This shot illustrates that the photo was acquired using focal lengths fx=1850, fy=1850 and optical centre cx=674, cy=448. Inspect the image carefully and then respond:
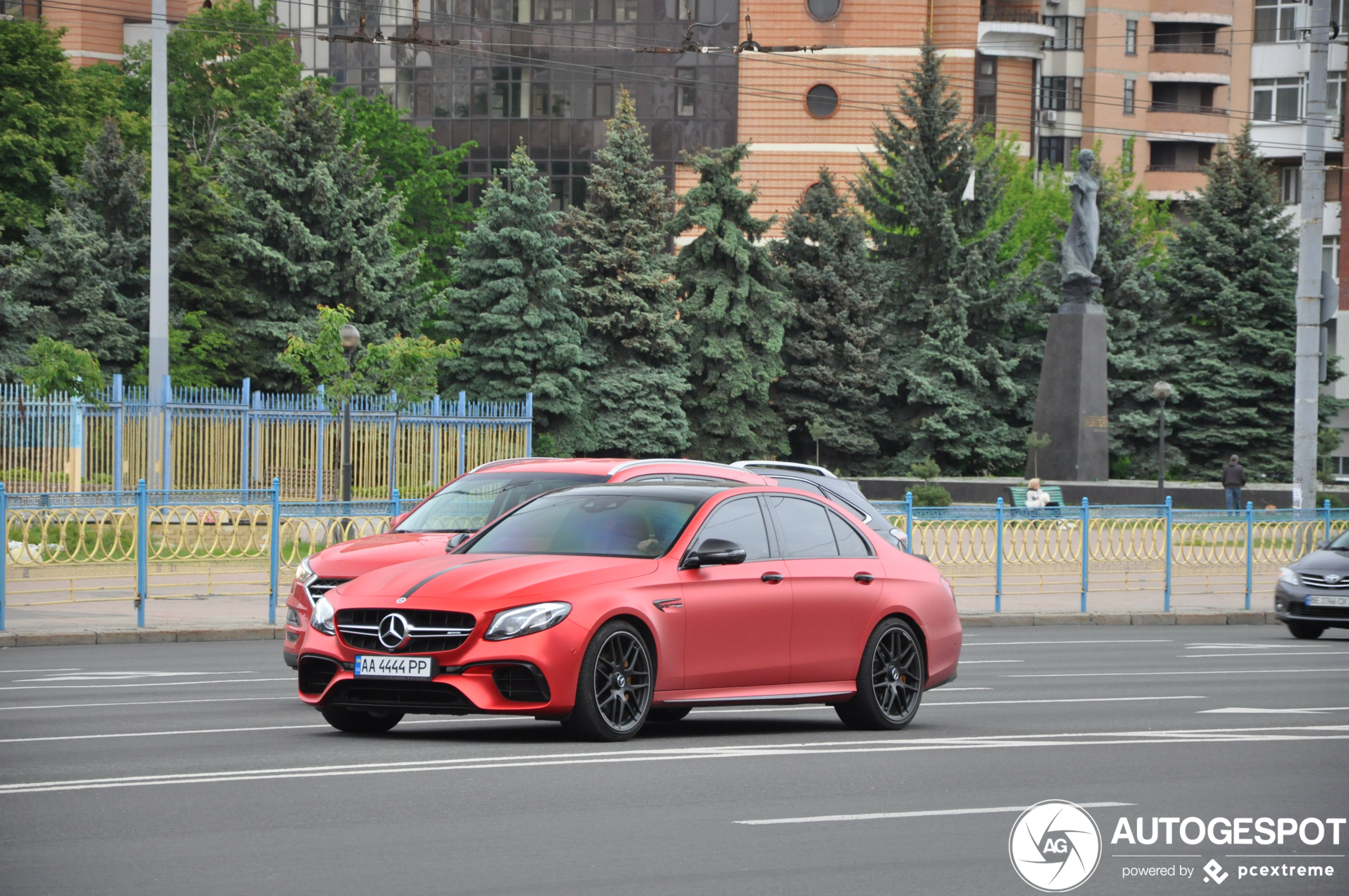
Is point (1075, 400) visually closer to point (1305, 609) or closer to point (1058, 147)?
point (1305, 609)

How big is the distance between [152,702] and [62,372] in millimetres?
22729

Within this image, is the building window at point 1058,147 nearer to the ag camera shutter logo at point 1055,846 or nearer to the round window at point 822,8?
the round window at point 822,8

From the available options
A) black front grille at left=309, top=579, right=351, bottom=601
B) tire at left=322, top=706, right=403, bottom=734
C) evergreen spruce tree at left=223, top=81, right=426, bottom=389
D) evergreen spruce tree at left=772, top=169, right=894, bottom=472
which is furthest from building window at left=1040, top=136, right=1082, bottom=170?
tire at left=322, top=706, right=403, bottom=734

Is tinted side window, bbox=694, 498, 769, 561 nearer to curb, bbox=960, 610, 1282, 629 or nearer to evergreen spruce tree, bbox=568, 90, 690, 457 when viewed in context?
curb, bbox=960, 610, 1282, 629

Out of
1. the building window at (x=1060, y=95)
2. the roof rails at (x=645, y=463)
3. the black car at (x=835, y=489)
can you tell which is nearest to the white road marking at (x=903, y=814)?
the roof rails at (x=645, y=463)

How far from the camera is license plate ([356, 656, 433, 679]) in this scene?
982 cm

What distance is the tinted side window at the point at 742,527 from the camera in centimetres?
1098

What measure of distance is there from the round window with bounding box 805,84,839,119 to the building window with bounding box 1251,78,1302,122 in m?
24.0

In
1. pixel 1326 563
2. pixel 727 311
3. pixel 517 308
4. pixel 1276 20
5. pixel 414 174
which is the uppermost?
pixel 1276 20

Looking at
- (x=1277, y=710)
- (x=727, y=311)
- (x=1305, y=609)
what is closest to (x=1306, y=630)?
(x=1305, y=609)

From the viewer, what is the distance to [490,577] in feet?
33.1

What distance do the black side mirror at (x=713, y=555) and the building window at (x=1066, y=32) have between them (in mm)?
76375

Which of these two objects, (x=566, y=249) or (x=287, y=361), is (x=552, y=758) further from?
(x=566, y=249)

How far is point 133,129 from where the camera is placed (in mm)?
58656
